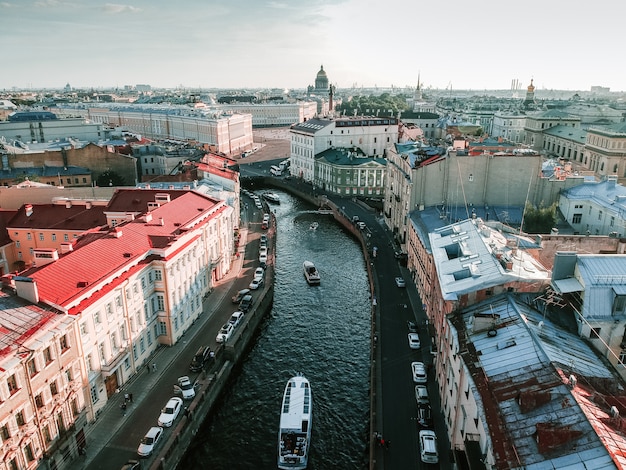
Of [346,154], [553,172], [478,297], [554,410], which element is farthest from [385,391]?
[346,154]

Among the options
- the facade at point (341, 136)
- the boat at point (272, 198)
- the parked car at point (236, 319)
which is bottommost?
the parked car at point (236, 319)

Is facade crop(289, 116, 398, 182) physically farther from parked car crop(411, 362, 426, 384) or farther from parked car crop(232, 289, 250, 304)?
parked car crop(411, 362, 426, 384)

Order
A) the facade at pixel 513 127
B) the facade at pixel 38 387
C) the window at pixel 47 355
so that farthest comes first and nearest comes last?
1. the facade at pixel 513 127
2. the window at pixel 47 355
3. the facade at pixel 38 387

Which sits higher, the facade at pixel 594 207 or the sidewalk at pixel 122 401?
the facade at pixel 594 207

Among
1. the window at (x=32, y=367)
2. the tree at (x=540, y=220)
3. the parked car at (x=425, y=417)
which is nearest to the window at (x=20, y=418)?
the window at (x=32, y=367)

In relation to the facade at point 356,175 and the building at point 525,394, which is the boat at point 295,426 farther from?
the facade at point 356,175

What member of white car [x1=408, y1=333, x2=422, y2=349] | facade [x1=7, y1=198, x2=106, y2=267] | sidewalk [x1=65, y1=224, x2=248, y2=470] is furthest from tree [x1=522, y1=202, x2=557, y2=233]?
facade [x1=7, y1=198, x2=106, y2=267]
